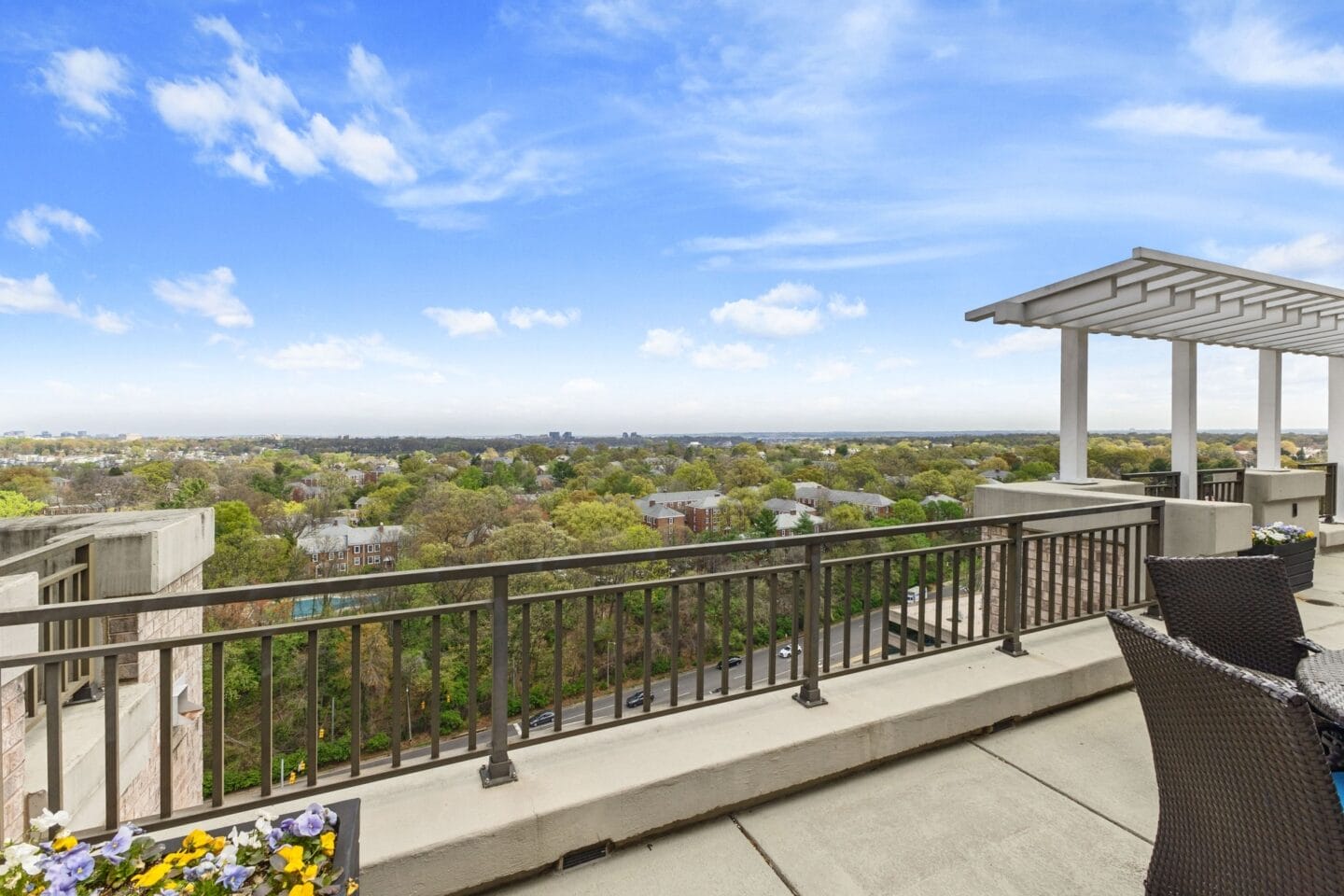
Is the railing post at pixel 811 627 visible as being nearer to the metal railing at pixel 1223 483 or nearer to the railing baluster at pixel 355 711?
the railing baluster at pixel 355 711

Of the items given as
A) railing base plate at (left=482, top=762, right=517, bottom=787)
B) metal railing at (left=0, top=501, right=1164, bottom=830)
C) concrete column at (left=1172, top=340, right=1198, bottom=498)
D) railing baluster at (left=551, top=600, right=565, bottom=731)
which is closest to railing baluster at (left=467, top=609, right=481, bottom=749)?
metal railing at (left=0, top=501, right=1164, bottom=830)

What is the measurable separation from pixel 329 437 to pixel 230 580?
854 cm

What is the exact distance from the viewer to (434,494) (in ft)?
99.3

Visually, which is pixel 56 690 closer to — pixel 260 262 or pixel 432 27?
pixel 432 27

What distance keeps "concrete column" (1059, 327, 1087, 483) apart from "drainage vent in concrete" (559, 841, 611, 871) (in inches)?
205

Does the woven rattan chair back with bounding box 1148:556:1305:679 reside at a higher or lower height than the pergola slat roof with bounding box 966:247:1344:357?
lower

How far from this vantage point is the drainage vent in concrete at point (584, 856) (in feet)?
5.57

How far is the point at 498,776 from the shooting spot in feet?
5.94

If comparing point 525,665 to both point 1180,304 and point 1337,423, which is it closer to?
point 1180,304

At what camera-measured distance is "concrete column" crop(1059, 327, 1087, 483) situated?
5160 mm

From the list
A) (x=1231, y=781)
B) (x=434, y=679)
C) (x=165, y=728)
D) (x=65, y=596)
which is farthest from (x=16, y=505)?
(x=1231, y=781)

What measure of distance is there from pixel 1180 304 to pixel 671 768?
5236 millimetres

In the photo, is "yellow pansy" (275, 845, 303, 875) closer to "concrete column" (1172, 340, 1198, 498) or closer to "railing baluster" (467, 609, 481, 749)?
"railing baluster" (467, 609, 481, 749)

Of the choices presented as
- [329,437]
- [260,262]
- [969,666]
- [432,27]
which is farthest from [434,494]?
[969,666]
